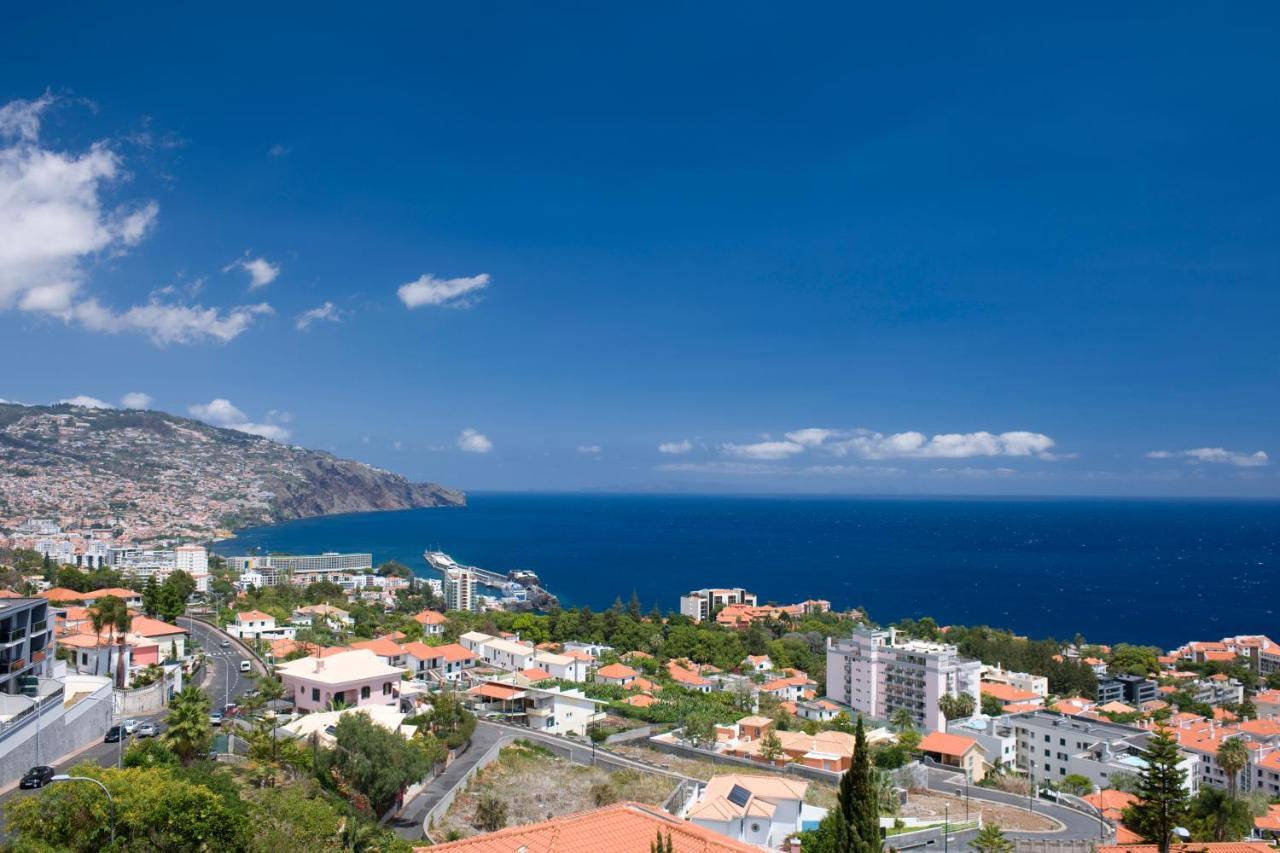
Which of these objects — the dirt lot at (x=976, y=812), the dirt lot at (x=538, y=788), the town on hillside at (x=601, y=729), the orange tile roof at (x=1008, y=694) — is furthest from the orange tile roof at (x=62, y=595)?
the orange tile roof at (x=1008, y=694)

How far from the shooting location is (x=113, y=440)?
176 metres

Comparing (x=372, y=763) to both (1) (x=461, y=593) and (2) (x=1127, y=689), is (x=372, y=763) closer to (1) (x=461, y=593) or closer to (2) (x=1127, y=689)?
(2) (x=1127, y=689)

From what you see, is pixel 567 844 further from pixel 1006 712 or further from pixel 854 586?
pixel 854 586

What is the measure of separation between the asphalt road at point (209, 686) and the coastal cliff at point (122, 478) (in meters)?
91.4

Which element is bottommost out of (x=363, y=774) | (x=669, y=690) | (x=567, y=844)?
(x=669, y=690)

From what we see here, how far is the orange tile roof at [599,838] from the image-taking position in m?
10.5

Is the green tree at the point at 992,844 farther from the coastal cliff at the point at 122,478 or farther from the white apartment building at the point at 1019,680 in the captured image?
the coastal cliff at the point at 122,478

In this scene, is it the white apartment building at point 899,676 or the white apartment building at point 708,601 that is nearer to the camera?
the white apartment building at point 899,676

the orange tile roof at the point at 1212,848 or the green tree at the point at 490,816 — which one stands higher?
the orange tile roof at the point at 1212,848

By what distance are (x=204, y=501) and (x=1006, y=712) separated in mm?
156644

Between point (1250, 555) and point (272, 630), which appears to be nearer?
point (272, 630)

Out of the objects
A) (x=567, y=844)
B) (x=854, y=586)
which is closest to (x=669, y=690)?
(x=567, y=844)

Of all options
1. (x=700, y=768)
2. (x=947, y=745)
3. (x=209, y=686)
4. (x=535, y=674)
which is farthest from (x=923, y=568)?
(x=209, y=686)

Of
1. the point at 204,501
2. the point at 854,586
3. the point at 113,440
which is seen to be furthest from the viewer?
the point at 113,440
